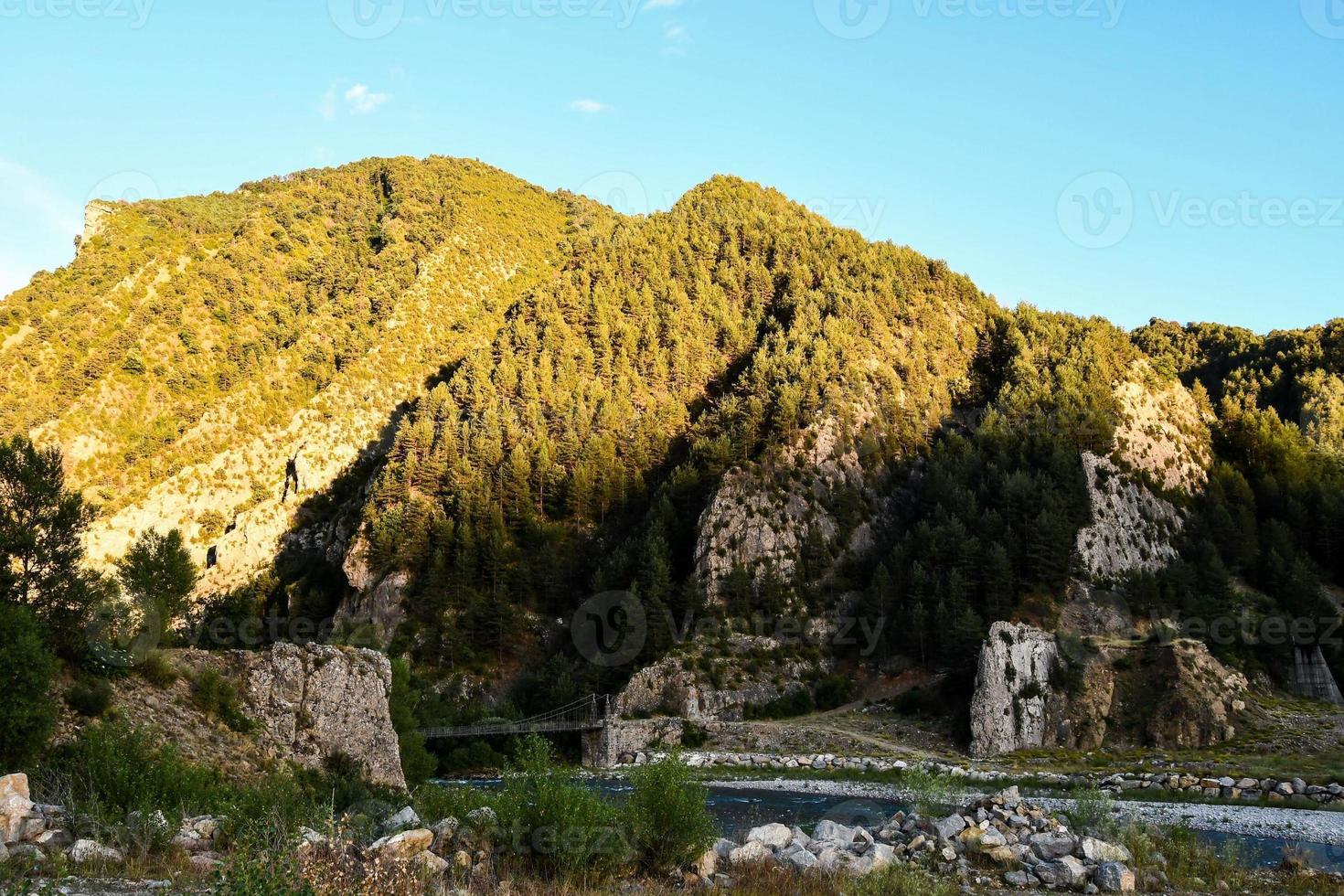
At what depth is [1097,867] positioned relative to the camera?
1434 centimetres

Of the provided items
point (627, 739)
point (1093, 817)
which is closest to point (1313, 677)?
point (1093, 817)

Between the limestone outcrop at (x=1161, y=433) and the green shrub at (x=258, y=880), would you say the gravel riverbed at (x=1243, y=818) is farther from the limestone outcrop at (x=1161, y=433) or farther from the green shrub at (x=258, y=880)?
the limestone outcrop at (x=1161, y=433)

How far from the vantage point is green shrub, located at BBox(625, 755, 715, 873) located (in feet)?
42.1

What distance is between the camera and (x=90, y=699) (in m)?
18.0

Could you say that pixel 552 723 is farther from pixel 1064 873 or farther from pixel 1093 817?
pixel 1064 873

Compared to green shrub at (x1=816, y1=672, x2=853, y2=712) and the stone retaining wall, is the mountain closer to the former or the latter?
green shrub at (x1=816, y1=672, x2=853, y2=712)

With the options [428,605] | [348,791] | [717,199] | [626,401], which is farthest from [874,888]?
[717,199]

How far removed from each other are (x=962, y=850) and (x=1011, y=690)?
34261 mm

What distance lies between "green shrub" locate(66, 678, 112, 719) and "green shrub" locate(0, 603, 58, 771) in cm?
167

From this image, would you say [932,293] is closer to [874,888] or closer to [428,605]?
[428,605]

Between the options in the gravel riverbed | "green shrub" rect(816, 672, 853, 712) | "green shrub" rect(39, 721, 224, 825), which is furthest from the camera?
"green shrub" rect(816, 672, 853, 712)

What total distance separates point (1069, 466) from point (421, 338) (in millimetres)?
83815

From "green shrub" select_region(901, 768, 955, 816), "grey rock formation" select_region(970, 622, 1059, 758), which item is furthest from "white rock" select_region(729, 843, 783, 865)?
"grey rock formation" select_region(970, 622, 1059, 758)

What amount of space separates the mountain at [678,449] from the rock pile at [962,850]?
1501 inches
